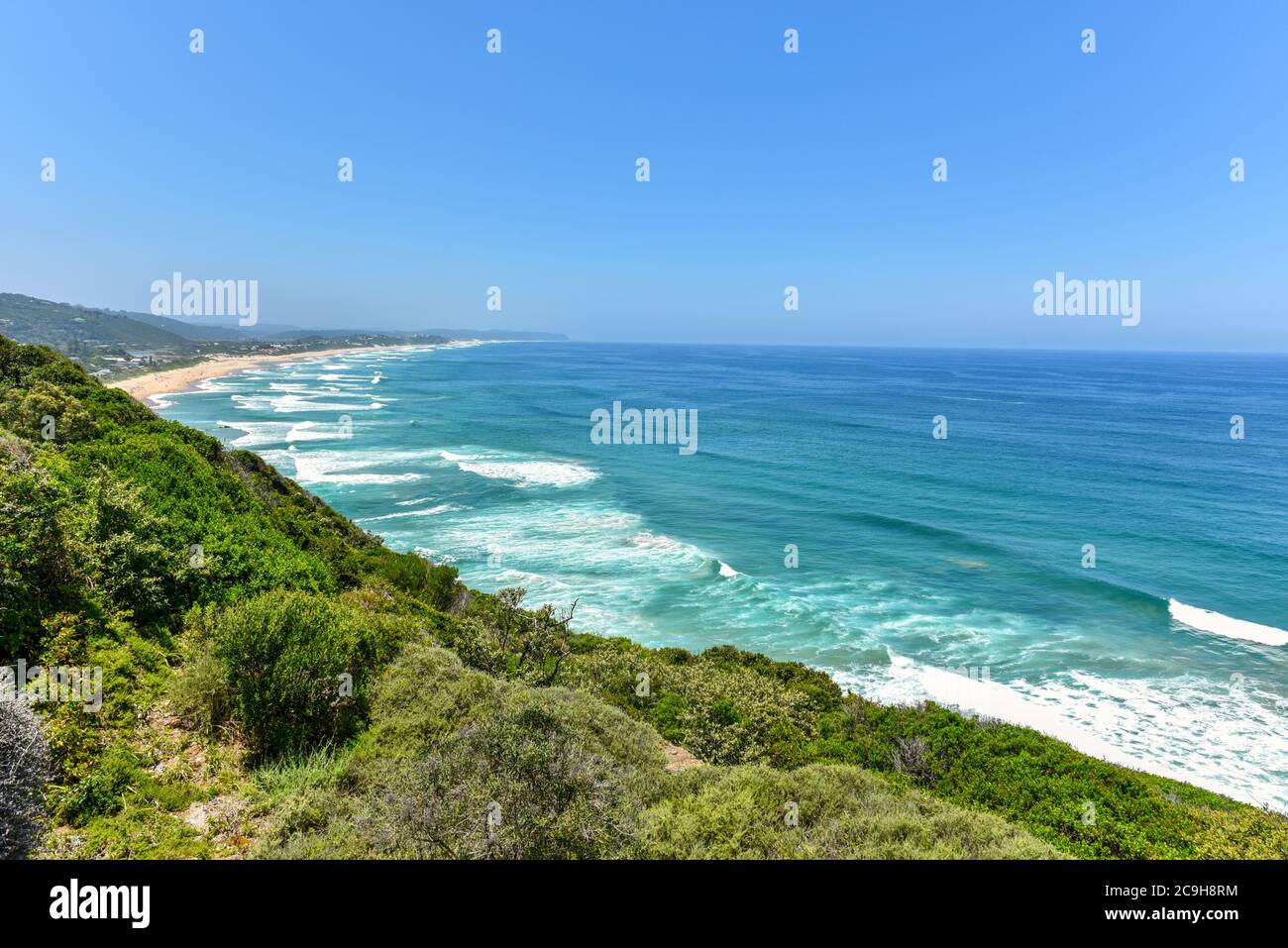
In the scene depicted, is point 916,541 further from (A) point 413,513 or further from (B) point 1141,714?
(A) point 413,513

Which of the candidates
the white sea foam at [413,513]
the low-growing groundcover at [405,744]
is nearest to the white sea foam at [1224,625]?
the low-growing groundcover at [405,744]

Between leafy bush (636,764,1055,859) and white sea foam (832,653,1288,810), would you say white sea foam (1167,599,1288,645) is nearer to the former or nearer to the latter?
white sea foam (832,653,1288,810)

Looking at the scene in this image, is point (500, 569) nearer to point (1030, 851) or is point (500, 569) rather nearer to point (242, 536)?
point (242, 536)

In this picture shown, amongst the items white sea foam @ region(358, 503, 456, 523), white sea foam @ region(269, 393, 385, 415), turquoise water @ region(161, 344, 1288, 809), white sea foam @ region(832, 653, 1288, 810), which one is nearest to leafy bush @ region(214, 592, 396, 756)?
turquoise water @ region(161, 344, 1288, 809)

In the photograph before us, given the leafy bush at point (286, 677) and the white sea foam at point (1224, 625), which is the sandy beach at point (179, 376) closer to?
the leafy bush at point (286, 677)

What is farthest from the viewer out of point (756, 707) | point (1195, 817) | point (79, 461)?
point (79, 461)

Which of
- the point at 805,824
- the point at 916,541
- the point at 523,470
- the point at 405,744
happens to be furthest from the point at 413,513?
the point at 805,824

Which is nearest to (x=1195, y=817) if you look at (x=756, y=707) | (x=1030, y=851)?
(x=1030, y=851)
